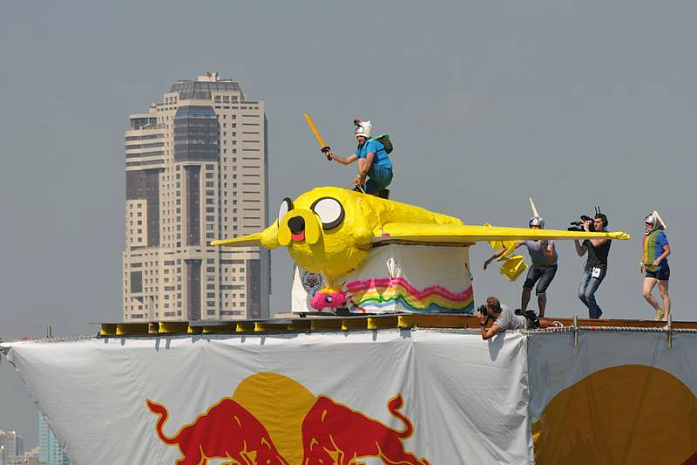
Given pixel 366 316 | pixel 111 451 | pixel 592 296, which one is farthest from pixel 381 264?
pixel 111 451

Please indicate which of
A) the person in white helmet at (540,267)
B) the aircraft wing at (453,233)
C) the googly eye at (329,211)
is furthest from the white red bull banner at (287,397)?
the person in white helmet at (540,267)

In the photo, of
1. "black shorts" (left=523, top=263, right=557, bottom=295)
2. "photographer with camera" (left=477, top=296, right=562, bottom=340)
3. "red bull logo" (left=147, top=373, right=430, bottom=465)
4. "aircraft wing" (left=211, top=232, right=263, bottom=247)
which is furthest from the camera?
"aircraft wing" (left=211, top=232, right=263, bottom=247)

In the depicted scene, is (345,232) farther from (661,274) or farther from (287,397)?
(661,274)

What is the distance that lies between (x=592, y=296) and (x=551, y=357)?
5273mm

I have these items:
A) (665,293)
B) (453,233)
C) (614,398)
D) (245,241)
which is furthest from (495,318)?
(245,241)

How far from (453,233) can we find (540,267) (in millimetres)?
2508

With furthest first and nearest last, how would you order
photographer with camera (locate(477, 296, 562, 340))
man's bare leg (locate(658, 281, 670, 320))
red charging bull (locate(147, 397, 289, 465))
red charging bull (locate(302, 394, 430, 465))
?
man's bare leg (locate(658, 281, 670, 320)) → red charging bull (locate(147, 397, 289, 465)) → red charging bull (locate(302, 394, 430, 465)) → photographer with camera (locate(477, 296, 562, 340))

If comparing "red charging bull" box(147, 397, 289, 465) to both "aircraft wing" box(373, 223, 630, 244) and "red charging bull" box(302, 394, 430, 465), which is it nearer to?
"red charging bull" box(302, 394, 430, 465)

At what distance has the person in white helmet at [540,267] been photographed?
88.8 feet

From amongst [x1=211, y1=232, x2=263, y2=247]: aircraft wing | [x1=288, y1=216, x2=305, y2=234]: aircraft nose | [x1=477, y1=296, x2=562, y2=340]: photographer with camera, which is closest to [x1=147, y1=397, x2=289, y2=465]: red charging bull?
[x1=288, y1=216, x2=305, y2=234]: aircraft nose

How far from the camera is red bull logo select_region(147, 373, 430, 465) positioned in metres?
23.3

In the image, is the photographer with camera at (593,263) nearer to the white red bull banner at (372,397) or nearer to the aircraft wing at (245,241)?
the white red bull banner at (372,397)

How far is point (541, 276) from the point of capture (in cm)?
2742

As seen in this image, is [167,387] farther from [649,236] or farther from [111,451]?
[649,236]
